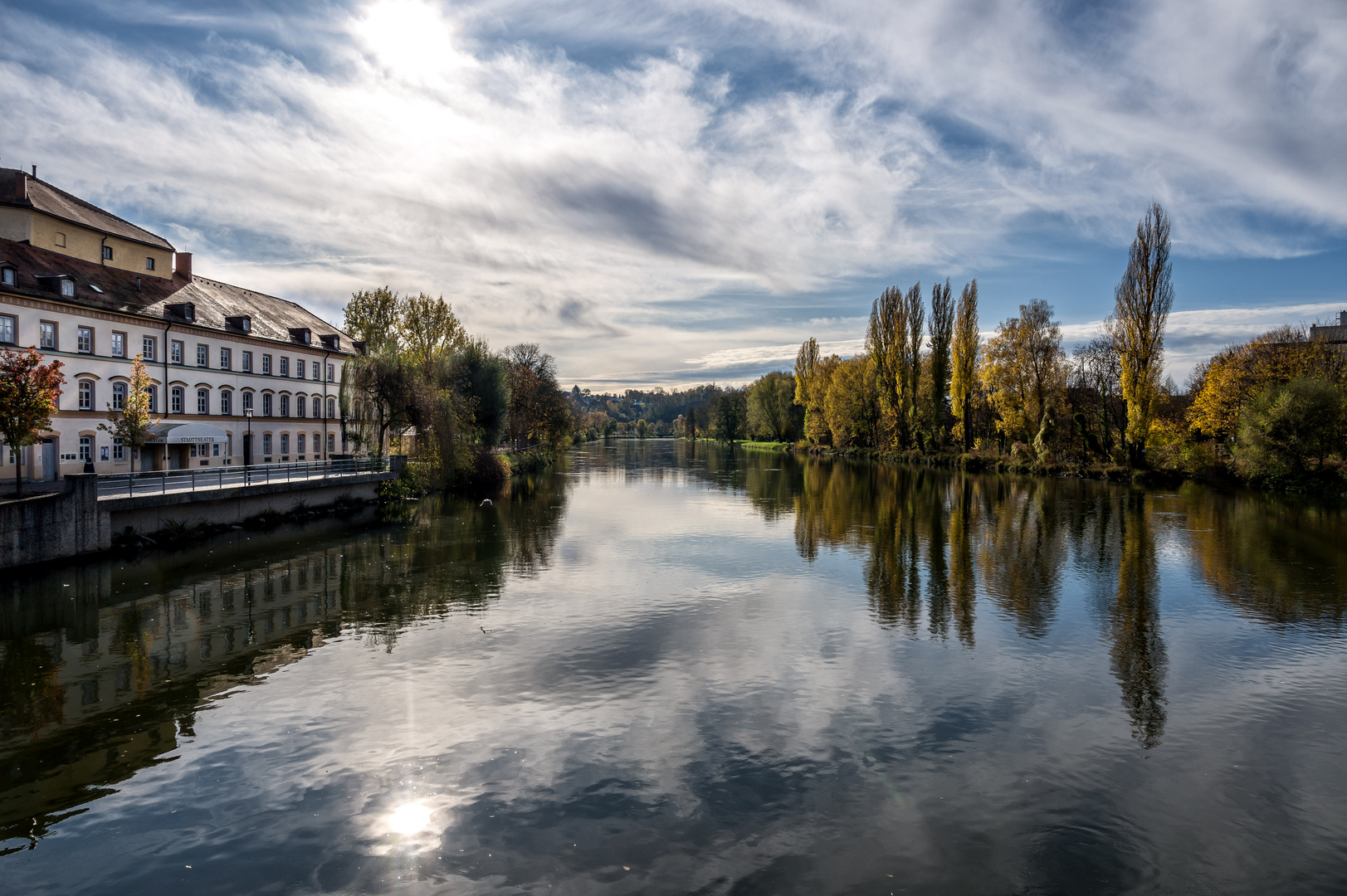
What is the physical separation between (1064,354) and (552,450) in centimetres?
5100

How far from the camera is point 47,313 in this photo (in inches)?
1162

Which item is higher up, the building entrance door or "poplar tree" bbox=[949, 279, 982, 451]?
"poplar tree" bbox=[949, 279, 982, 451]

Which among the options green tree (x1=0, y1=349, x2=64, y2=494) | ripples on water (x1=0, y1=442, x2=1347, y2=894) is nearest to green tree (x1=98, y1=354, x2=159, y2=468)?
green tree (x1=0, y1=349, x2=64, y2=494)

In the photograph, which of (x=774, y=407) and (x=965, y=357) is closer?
(x=965, y=357)

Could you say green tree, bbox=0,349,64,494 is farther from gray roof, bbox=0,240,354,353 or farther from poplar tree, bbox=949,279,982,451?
poplar tree, bbox=949,279,982,451

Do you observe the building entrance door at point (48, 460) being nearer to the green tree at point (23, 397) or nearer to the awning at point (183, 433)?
the awning at point (183, 433)

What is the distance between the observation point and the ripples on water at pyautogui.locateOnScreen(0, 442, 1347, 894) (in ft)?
21.4

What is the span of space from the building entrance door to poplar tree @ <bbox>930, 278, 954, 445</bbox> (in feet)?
205

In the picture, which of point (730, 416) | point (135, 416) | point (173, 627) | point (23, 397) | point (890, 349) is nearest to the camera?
point (173, 627)

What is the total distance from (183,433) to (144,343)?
235 inches

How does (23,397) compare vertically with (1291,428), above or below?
above

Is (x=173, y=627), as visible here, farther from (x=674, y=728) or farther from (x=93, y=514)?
(x=674, y=728)

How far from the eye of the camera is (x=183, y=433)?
3288 centimetres

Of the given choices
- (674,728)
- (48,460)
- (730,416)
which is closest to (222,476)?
(48,460)
